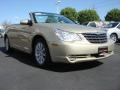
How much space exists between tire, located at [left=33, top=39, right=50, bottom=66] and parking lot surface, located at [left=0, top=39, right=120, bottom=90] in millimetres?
187

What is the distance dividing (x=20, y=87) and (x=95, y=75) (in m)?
1.80

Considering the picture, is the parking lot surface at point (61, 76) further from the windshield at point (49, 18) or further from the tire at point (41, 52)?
the windshield at point (49, 18)

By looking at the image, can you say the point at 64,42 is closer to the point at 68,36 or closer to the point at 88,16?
the point at 68,36

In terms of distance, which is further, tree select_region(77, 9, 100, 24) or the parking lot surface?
tree select_region(77, 9, 100, 24)

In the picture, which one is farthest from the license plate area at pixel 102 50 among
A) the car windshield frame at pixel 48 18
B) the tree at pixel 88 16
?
the tree at pixel 88 16

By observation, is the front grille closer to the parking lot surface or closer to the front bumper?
the front bumper

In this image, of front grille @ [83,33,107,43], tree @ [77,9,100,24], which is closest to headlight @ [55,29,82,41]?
front grille @ [83,33,107,43]

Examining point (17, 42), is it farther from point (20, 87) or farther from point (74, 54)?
point (20, 87)

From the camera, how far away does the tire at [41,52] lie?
7080mm

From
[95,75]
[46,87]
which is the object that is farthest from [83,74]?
[46,87]

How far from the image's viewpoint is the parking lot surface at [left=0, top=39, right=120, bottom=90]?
5430 mm

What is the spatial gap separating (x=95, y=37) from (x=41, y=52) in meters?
1.48

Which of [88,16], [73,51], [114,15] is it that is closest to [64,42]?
[73,51]

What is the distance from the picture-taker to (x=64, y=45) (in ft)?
21.4
